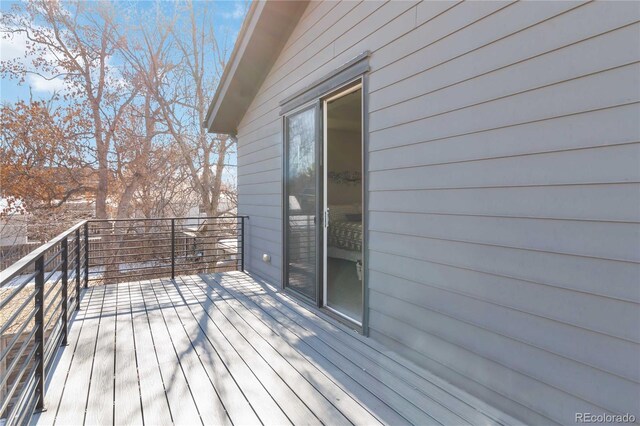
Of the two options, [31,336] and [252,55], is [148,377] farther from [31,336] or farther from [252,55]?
[252,55]

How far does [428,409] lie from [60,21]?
478 inches

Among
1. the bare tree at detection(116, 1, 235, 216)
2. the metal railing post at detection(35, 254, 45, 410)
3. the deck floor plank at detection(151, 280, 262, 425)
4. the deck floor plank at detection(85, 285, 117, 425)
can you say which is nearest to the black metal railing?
the metal railing post at detection(35, 254, 45, 410)

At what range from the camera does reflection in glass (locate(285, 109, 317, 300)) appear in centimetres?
360

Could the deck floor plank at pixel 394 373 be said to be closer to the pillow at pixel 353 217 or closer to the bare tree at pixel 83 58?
the pillow at pixel 353 217

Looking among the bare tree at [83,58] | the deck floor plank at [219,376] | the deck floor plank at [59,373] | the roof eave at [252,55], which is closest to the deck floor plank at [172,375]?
the deck floor plank at [219,376]

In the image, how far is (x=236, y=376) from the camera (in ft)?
7.14

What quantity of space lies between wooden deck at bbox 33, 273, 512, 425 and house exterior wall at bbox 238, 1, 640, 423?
0.28 meters

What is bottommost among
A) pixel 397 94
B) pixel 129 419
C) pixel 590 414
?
pixel 129 419

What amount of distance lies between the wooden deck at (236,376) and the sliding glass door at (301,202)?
1.58ft

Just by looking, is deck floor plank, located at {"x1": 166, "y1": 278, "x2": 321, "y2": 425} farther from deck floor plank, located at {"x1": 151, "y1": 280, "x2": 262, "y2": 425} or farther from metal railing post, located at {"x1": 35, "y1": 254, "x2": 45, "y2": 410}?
metal railing post, located at {"x1": 35, "y1": 254, "x2": 45, "y2": 410}

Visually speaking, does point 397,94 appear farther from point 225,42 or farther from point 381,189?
point 225,42

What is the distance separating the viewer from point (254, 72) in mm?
4723

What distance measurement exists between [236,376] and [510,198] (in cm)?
184

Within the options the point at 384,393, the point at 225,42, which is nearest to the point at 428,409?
the point at 384,393
